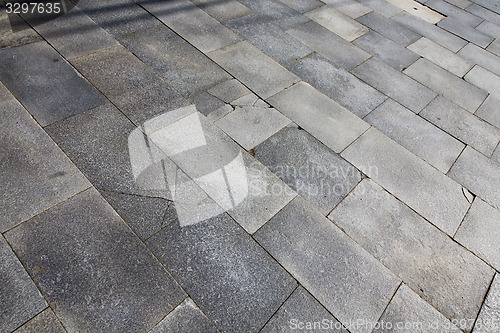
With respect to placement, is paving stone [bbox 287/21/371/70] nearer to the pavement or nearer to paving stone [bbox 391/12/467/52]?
the pavement

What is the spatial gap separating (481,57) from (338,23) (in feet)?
9.19

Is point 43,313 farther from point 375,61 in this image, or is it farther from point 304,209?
point 375,61

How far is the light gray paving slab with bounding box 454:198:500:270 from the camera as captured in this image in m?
3.38

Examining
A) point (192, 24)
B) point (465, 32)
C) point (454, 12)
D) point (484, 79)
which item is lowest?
point (484, 79)

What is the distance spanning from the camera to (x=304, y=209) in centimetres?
340

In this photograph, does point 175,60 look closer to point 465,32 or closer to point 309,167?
point 309,167

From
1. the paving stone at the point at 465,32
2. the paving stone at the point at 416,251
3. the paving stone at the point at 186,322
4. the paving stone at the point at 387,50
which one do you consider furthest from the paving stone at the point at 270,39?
the paving stone at the point at 186,322

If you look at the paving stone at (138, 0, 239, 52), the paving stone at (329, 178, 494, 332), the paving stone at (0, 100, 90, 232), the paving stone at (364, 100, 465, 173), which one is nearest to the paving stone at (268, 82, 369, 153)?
the paving stone at (364, 100, 465, 173)

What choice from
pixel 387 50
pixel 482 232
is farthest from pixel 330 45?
pixel 482 232

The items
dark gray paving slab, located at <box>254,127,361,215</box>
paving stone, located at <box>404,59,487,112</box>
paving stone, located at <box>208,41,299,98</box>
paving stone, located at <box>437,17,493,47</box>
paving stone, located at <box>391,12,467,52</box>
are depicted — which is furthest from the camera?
paving stone, located at <box>437,17,493,47</box>

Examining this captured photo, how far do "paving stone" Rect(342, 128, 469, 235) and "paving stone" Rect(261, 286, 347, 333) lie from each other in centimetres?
170

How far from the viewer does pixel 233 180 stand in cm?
350

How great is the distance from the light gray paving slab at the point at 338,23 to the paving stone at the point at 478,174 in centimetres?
298

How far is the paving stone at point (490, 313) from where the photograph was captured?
2871 millimetres
